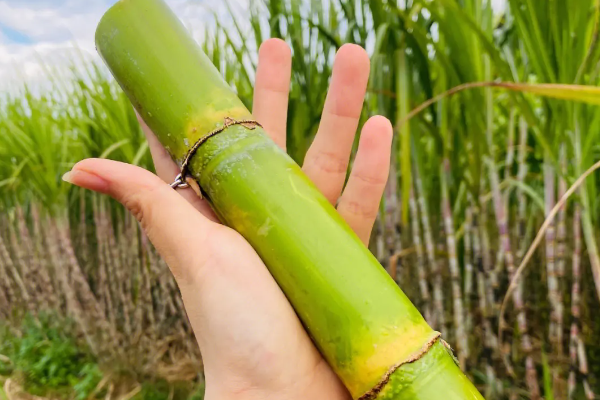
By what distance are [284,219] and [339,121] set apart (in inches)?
13.2

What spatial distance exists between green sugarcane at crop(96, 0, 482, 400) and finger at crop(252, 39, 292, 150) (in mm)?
257

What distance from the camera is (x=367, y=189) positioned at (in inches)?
28.2

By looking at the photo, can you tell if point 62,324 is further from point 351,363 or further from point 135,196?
point 351,363

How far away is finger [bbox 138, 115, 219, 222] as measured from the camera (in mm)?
658

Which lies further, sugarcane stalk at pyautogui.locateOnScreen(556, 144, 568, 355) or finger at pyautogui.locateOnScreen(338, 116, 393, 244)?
sugarcane stalk at pyautogui.locateOnScreen(556, 144, 568, 355)

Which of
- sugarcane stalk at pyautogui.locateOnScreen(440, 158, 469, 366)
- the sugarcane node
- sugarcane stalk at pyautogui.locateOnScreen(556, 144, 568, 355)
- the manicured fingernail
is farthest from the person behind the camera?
sugarcane stalk at pyautogui.locateOnScreen(440, 158, 469, 366)

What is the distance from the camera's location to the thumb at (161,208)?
54 cm

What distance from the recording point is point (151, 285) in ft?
5.83

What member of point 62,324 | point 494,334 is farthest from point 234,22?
point 62,324

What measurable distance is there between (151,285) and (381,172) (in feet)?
4.41

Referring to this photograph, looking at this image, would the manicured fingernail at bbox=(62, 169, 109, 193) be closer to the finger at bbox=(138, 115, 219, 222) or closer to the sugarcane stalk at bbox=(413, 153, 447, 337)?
the finger at bbox=(138, 115, 219, 222)

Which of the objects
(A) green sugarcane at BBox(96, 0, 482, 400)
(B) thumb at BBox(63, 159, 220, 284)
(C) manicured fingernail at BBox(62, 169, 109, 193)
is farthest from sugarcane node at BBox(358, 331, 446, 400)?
(C) manicured fingernail at BBox(62, 169, 109, 193)

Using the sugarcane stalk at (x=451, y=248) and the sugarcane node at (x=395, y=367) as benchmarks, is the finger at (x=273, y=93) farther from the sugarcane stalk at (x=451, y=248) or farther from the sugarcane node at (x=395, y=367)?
the sugarcane node at (x=395, y=367)

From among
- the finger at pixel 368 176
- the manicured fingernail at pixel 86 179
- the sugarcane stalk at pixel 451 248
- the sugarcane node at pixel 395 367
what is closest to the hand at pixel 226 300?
the manicured fingernail at pixel 86 179
